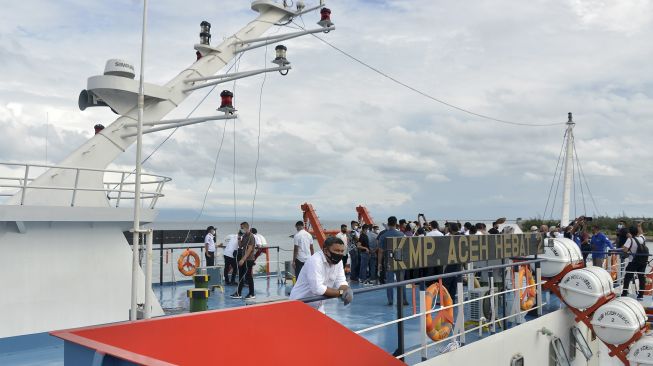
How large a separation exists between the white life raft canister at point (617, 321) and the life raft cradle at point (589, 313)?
5.9 inches

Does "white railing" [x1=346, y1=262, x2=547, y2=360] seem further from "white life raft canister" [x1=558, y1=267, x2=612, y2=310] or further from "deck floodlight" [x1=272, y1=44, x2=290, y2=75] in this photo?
"deck floodlight" [x1=272, y1=44, x2=290, y2=75]

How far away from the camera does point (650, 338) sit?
29.5 ft

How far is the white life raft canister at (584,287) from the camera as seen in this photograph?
9305 millimetres

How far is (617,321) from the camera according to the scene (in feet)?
29.5

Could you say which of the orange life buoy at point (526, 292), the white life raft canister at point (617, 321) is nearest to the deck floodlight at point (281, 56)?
the orange life buoy at point (526, 292)

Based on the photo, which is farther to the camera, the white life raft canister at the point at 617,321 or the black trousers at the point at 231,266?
the black trousers at the point at 231,266

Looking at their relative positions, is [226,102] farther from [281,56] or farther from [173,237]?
[173,237]

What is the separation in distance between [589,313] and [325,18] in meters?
9.22

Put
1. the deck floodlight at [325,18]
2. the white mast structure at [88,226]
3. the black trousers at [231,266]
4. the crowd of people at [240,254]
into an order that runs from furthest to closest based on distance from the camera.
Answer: the deck floodlight at [325,18]
the black trousers at [231,266]
the crowd of people at [240,254]
the white mast structure at [88,226]

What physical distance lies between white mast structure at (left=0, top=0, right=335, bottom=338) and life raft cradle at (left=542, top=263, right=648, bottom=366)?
692cm

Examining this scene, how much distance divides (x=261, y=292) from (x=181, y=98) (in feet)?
16.3

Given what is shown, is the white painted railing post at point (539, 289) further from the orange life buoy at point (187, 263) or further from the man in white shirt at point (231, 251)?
the orange life buoy at point (187, 263)

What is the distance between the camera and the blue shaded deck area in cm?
721

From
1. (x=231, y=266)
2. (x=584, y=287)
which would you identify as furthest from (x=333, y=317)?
(x=231, y=266)
